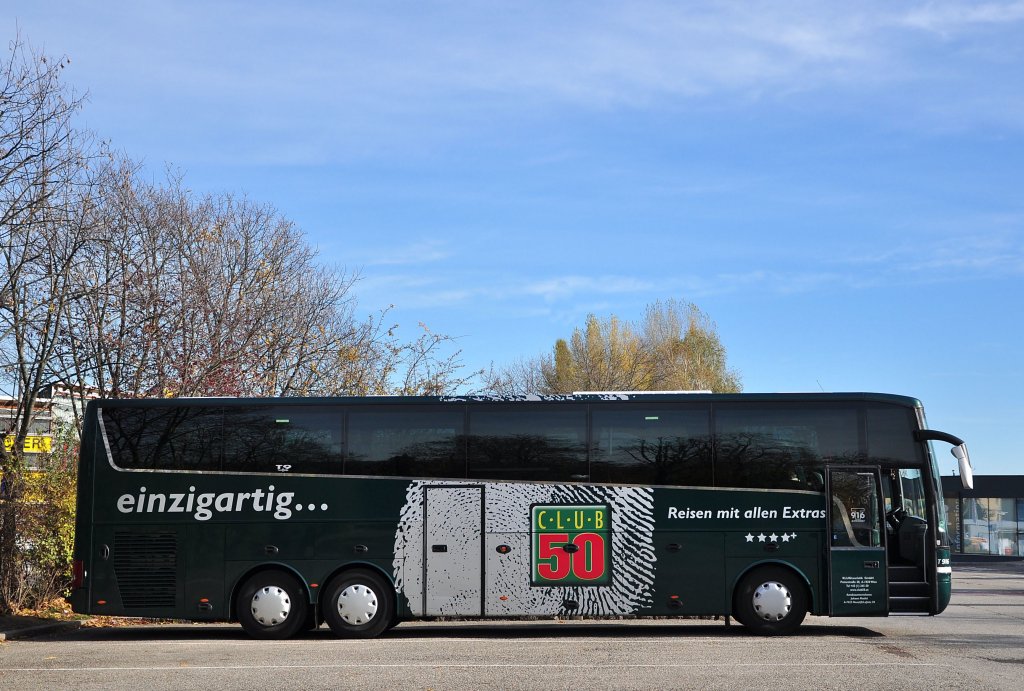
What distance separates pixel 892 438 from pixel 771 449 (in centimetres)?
174

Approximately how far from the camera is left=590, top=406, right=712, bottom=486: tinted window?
53.3 feet

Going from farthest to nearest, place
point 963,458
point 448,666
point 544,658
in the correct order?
point 963,458 < point 544,658 < point 448,666

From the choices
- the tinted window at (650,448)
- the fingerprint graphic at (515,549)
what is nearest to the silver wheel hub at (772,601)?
the fingerprint graphic at (515,549)

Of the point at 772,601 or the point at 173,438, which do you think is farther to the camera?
the point at 173,438

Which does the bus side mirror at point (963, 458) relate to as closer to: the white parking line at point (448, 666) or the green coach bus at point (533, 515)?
the green coach bus at point (533, 515)

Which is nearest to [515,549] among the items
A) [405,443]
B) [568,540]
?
[568,540]

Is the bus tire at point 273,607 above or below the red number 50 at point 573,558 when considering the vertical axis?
below

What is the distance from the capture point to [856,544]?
53.3 feet

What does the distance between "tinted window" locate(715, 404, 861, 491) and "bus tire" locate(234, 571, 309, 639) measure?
6.19 metres

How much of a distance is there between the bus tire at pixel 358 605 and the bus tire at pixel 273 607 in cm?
41

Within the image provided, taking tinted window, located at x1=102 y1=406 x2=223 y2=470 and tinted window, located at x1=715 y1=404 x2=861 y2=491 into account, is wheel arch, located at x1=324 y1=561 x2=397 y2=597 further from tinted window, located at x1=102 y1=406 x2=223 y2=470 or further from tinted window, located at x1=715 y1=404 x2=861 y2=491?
tinted window, located at x1=715 y1=404 x2=861 y2=491

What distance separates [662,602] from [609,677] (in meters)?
5.06

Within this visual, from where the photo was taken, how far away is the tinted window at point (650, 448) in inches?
639

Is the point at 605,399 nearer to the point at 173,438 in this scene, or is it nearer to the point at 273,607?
the point at 273,607
